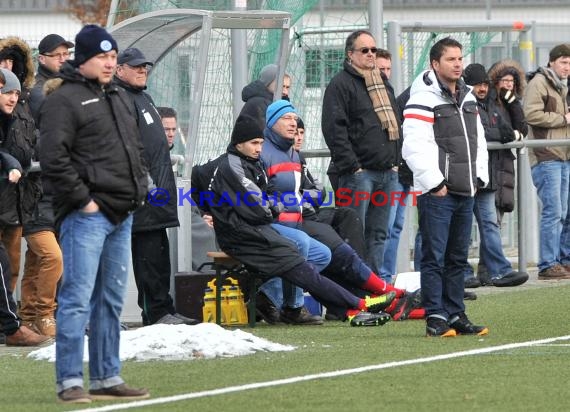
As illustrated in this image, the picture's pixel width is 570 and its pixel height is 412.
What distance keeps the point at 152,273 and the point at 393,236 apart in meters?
3.05

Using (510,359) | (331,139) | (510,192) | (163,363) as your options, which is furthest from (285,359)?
(510,192)

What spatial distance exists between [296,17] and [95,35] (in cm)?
780

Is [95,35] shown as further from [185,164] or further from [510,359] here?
[185,164]

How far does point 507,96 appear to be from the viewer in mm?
15023

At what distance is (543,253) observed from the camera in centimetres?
1563

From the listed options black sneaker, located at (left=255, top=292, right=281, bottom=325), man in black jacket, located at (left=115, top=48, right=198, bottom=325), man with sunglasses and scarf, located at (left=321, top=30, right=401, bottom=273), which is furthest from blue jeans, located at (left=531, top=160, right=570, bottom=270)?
man in black jacket, located at (left=115, top=48, right=198, bottom=325)

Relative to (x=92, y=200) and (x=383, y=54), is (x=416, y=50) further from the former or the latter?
(x=92, y=200)

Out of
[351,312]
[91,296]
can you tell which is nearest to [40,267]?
[351,312]

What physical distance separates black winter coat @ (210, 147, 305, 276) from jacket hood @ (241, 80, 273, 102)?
1.40 metres

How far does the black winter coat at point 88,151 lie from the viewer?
7.79m

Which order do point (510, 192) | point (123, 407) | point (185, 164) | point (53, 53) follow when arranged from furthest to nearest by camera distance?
point (510, 192)
point (185, 164)
point (53, 53)
point (123, 407)

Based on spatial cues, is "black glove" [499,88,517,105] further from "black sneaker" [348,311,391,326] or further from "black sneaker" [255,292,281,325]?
"black sneaker" [348,311,391,326]

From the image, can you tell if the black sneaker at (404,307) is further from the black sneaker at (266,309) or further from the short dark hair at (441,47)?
the short dark hair at (441,47)

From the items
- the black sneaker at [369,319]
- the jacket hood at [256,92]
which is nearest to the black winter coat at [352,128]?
the jacket hood at [256,92]
